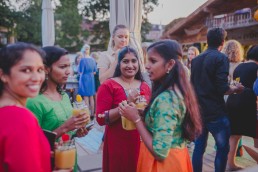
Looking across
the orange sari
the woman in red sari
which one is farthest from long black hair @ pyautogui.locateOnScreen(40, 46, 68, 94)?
the orange sari

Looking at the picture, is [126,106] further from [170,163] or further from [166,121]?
[170,163]

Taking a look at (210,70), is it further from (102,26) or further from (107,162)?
(102,26)

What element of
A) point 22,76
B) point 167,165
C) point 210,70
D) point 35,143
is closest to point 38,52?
point 22,76

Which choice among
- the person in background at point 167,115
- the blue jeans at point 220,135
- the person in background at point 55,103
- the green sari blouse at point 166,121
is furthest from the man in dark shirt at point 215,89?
the person in background at point 55,103

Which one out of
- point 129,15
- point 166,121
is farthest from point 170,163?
point 129,15

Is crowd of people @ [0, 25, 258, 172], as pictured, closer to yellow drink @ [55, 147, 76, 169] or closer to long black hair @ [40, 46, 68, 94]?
long black hair @ [40, 46, 68, 94]

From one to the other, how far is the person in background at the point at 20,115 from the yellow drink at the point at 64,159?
0.22 metres

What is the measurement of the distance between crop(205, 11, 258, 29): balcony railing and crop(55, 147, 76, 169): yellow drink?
31.9 feet

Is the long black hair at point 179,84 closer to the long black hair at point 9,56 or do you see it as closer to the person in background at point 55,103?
the person in background at point 55,103

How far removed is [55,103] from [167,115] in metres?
0.81

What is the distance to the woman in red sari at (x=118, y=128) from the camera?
2.29m

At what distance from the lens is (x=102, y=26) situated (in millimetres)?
30375

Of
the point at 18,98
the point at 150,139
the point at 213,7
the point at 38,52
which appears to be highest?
the point at 213,7

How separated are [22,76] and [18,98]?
0.10 m
